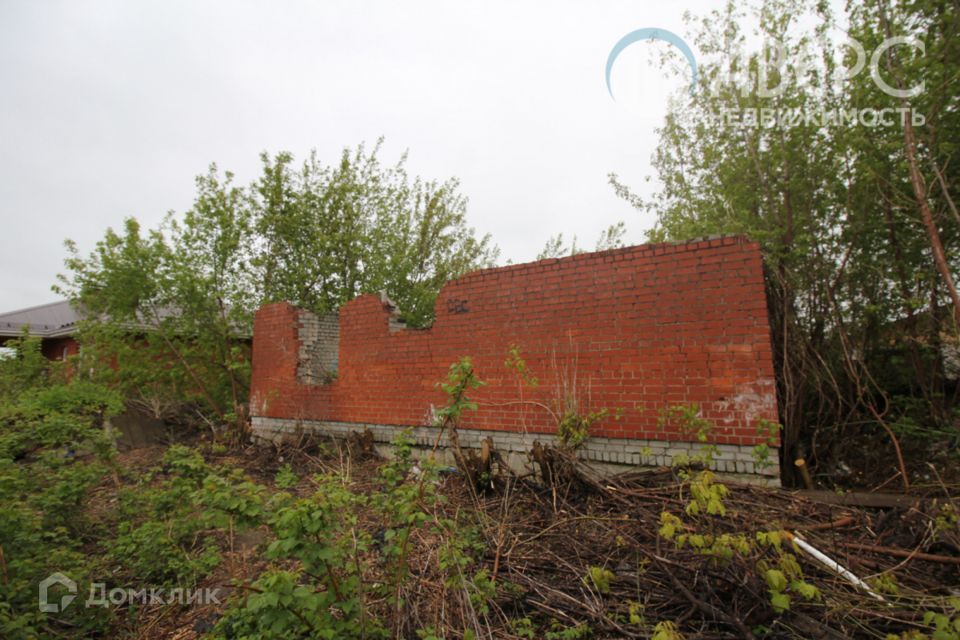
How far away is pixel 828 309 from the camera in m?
5.26

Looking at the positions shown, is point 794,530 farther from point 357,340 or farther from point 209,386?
point 209,386

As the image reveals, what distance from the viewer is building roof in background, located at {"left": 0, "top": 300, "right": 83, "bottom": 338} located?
17236mm

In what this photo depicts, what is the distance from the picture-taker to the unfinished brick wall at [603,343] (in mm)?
4008

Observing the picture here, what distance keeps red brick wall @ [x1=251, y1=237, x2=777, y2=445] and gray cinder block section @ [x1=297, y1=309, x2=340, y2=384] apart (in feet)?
5.34

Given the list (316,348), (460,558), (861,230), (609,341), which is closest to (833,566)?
(460,558)

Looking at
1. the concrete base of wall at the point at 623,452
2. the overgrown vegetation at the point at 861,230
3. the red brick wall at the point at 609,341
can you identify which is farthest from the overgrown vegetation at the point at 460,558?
the overgrown vegetation at the point at 861,230

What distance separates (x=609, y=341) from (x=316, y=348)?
17.7 feet

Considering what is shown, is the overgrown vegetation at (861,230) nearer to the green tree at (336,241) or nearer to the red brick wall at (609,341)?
the red brick wall at (609,341)

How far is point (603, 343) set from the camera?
468 cm

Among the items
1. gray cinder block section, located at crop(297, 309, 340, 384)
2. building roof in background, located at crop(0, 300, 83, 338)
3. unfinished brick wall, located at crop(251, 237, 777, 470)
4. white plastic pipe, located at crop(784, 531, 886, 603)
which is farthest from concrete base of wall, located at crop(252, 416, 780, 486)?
building roof in background, located at crop(0, 300, 83, 338)

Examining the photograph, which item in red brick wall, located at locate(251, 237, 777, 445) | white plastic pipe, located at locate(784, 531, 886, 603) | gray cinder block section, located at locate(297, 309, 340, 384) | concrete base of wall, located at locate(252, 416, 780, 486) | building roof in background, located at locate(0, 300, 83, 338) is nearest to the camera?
white plastic pipe, located at locate(784, 531, 886, 603)

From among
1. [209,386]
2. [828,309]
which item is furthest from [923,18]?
[209,386]

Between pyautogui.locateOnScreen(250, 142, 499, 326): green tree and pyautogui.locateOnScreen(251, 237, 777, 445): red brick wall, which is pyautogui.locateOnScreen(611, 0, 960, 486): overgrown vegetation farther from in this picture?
pyautogui.locateOnScreen(250, 142, 499, 326): green tree

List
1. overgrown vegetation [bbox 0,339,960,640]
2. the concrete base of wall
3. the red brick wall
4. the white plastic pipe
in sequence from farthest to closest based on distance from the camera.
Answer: the red brick wall
the concrete base of wall
the white plastic pipe
overgrown vegetation [bbox 0,339,960,640]
